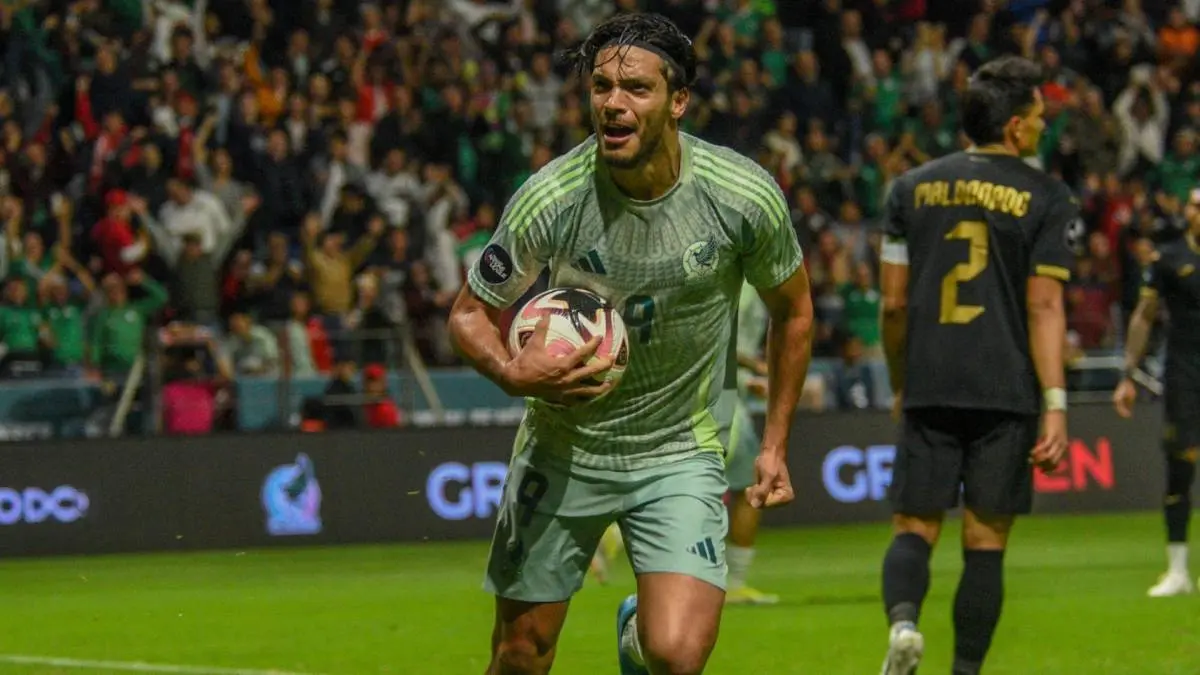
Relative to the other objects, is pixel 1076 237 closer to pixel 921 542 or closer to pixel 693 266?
pixel 921 542

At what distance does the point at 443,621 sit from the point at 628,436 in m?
5.69

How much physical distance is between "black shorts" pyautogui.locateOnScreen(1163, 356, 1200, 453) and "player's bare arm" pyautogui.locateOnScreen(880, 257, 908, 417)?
4.71 meters

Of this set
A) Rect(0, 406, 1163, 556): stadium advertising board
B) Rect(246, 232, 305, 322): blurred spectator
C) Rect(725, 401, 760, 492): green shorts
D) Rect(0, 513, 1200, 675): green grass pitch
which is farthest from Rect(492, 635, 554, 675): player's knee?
Rect(246, 232, 305, 322): blurred spectator

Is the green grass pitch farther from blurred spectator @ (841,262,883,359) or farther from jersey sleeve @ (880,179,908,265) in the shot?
blurred spectator @ (841,262,883,359)

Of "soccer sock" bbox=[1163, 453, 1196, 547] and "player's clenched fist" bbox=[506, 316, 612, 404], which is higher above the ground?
"player's clenched fist" bbox=[506, 316, 612, 404]

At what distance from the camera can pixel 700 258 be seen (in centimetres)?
596

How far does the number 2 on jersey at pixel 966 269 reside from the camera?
7605mm

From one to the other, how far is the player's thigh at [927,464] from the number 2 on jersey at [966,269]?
0.36 metres

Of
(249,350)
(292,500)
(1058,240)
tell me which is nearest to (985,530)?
(1058,240)

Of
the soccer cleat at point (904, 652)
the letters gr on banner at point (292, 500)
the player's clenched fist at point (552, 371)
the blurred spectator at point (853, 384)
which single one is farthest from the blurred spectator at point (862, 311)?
the player's clenched fist at point (552, 371)

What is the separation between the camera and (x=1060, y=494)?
18484 millimetres

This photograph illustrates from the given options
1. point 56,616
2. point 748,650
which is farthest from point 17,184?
point 748,650

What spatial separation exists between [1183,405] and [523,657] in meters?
6.95

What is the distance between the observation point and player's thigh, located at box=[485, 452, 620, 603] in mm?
6105
